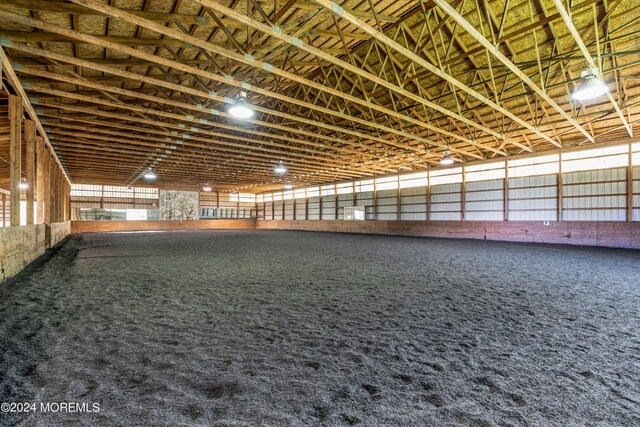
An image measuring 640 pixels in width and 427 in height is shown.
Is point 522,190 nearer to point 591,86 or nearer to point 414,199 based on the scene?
point 414,199

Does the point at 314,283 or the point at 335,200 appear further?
the point at 335,200

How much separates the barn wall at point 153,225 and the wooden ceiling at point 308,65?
434 inches

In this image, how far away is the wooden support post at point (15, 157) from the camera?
7012mm

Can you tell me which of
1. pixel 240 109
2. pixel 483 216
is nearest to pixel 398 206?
pixel 483 216

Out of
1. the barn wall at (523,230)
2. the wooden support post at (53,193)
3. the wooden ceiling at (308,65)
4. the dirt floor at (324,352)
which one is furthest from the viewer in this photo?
the wooden support post at (53,193)

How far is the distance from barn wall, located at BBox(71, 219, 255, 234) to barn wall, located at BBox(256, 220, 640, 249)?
675 inches

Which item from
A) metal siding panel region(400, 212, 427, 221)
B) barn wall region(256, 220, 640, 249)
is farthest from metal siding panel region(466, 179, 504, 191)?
metal siding panel region(400, 212, 427, 221)

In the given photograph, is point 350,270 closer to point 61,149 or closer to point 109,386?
point 109,386

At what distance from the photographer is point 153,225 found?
31.3 m

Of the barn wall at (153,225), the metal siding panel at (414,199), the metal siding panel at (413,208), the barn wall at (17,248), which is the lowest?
the barn wall at (153,225)

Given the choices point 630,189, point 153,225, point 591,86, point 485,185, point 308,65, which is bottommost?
point 153,225

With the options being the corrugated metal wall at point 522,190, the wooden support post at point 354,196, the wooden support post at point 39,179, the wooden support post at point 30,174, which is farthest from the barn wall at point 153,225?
the wooden support post at point 30,174

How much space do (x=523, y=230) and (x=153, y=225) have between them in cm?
3266

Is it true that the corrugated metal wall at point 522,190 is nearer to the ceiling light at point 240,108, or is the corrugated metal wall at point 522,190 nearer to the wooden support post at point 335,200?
the wooden support post at point 335,200
